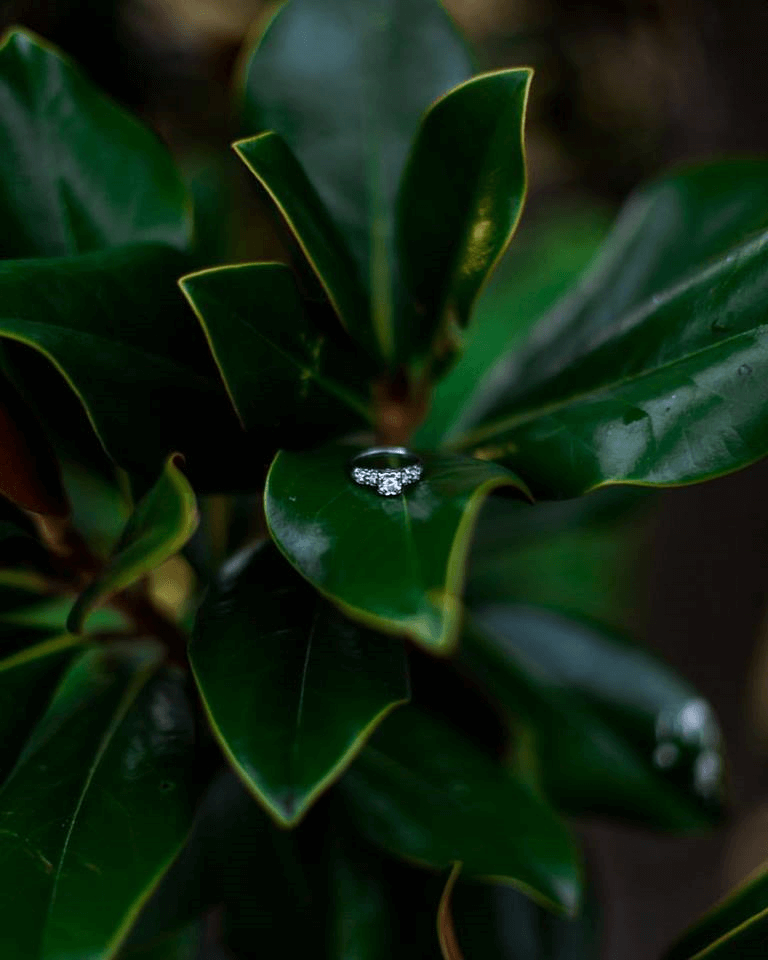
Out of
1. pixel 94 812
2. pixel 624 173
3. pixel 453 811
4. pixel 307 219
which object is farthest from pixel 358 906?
pixel 624 173

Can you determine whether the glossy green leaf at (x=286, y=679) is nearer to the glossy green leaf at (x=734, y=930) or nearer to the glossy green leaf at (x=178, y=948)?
the glossy green leaf at (x=734, y=930)

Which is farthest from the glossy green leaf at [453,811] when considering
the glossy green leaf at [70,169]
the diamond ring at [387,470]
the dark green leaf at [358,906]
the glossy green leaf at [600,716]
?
the glossy green leaf at [70,169]

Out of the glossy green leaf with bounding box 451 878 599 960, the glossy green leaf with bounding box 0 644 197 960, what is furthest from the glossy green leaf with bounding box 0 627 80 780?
the glossy green leaf with bounding box 451 878 599 960

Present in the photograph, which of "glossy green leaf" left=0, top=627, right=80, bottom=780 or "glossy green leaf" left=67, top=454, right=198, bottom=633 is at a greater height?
"glossy green leaf" left=67, top=454, right=198, bottom=633

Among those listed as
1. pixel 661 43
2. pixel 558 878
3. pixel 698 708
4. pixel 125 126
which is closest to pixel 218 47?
pixel 661 43

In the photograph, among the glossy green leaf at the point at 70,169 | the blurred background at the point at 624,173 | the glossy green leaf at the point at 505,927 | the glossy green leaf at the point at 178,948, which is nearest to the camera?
the glossy green leaf at the point at 70,169

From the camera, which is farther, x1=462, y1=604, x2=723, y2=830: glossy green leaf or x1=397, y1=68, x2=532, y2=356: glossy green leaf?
x1=462, y1=604, x2=723, y2=830: glossy green leaf

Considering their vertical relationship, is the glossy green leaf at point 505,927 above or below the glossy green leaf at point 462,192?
below

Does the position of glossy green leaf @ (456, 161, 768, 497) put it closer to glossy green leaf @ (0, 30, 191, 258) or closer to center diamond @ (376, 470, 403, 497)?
center diamond @ (376, 470, 403, 497)
